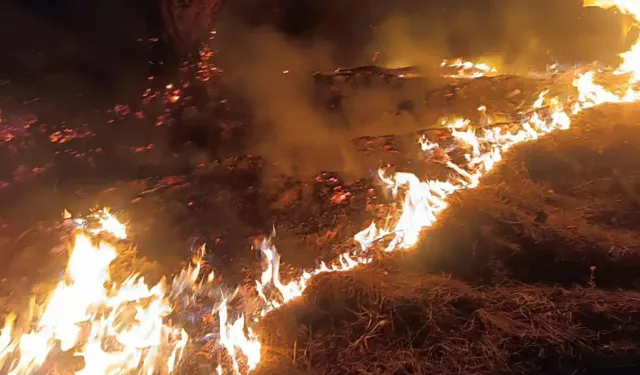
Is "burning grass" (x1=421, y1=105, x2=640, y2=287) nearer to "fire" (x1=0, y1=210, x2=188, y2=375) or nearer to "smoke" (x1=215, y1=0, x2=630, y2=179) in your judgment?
"smoke" (x1=215, y1=0, x2=630, y2=179)

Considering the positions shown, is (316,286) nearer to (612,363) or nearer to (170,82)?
(612,363)

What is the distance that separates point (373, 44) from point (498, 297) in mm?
5162

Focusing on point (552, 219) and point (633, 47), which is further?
point (633, 47)

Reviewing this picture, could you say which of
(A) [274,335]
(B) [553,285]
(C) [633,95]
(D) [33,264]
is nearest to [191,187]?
(D) [33,264]

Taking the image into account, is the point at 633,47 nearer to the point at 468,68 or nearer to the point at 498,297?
the point at 468,68

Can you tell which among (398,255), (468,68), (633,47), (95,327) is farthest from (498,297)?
(633,47)

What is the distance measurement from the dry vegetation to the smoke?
2.47 meters

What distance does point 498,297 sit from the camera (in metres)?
4.45

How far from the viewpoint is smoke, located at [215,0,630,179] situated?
24.9 feet

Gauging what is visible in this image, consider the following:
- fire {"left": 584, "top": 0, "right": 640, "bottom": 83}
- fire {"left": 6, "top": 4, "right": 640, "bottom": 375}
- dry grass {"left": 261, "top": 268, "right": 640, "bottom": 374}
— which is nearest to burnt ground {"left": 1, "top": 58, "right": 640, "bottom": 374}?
dry grass {"left": 261, "top": 268, "right": 640, "bottom": 374}

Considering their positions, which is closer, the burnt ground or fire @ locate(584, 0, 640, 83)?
the burnt ground

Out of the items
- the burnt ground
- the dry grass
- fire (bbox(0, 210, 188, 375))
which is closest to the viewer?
fire (bbox(0, 210, 188, 375))

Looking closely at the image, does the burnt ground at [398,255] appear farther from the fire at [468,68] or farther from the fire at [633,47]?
the fire at [633,47]

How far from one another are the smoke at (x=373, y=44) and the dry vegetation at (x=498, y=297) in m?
2.47
